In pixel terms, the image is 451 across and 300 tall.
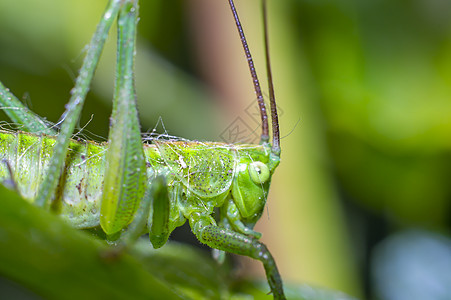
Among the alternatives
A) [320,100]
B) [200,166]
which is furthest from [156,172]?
[320,100]

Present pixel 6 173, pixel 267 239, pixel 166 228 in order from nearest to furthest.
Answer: pixel 6 173, pixel 166 228, pixel 267 239

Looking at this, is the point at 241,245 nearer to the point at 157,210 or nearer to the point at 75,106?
the point at 157,210

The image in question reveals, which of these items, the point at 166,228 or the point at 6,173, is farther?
the point at 166,228

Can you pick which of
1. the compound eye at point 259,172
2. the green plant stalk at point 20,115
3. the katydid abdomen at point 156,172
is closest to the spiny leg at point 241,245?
the katydid abdomen at point 156,172

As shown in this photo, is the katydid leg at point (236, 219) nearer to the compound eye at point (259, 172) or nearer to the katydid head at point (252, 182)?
the katydid head at point (252, 182)

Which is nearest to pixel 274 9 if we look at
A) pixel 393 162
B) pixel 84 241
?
pixel 393 162

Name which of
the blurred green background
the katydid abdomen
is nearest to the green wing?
the katydid abdomen

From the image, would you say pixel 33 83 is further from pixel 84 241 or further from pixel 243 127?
pixel 84 241
